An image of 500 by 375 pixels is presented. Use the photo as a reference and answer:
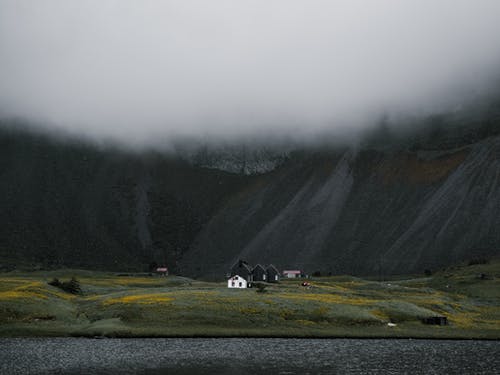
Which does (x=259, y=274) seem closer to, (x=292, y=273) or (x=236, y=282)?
(x=236, y=282)

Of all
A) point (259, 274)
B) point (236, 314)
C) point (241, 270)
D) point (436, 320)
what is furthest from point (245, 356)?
point (259, 274)

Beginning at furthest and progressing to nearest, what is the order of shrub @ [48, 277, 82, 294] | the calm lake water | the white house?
the white house, shrub @ [48, 277, 82, 294], the calm lake water

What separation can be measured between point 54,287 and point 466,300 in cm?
7853

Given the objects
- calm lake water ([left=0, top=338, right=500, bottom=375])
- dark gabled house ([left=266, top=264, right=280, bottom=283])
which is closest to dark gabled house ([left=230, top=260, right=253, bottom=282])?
dark gabled house ([left=266, top=264, right=280, bottom=283])

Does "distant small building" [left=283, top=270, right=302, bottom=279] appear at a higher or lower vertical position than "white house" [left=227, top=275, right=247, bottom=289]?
higher

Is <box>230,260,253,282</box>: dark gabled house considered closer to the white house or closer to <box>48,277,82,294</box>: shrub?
the white house

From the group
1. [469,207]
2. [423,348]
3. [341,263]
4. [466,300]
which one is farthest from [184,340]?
[469,207]

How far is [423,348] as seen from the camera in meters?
64.0

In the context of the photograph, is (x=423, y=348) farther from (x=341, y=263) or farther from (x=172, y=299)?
(x=341, y=263)

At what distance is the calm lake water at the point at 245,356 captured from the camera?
160 ft

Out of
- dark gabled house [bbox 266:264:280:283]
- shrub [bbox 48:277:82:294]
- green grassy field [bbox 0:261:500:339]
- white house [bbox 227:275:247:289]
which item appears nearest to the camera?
green grassy field [bbox 0:261:500:339]

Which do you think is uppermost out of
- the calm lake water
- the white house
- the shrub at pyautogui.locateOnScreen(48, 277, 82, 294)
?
the white house

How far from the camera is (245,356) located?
55.8 meters

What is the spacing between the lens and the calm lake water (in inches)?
1923
